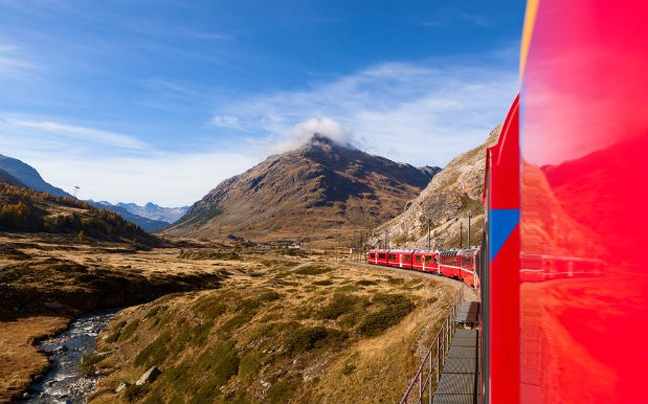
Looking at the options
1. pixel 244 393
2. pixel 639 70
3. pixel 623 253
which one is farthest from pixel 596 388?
pixel 244 393

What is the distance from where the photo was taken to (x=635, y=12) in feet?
5.16

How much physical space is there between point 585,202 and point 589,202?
1.6 inches

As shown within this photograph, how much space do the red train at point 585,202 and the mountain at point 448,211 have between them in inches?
4545

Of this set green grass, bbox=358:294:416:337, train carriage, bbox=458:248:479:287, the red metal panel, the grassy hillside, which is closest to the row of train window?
the grassy hillside

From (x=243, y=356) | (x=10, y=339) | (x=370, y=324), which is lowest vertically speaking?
(x=10, y=339)

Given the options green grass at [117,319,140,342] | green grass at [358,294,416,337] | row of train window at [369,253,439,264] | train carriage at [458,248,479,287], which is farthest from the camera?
row of train window at [369,253,439,264]

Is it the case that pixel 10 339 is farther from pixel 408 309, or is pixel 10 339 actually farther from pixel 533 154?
pixel 533 154

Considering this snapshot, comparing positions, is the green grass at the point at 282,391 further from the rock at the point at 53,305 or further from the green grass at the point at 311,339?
the rock at the point at 53,305

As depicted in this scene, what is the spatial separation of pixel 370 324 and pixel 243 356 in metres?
10.7

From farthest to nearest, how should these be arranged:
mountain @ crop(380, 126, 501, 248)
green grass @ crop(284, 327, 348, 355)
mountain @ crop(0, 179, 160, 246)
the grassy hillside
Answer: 1. mountain @ crop(0, 179, 160, 246)
2. mountain @ crop(380, 126, 501, 248)
3. green grass @ crop(284, 327, 348, 355)
4. the grassy hillside

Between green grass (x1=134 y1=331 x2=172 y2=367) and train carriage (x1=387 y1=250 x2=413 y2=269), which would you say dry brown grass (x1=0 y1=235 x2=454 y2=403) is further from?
train carriage (x1=387 y1=250 x2=413 y2=269)

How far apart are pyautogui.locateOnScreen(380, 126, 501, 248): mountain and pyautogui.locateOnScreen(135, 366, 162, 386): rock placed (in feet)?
303

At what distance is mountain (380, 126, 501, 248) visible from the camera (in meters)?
125

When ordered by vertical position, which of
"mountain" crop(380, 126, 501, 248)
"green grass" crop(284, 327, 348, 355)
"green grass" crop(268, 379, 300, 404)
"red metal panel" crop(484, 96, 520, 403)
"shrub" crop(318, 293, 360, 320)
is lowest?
"green grass" crop(268, 379, 300, 404)
